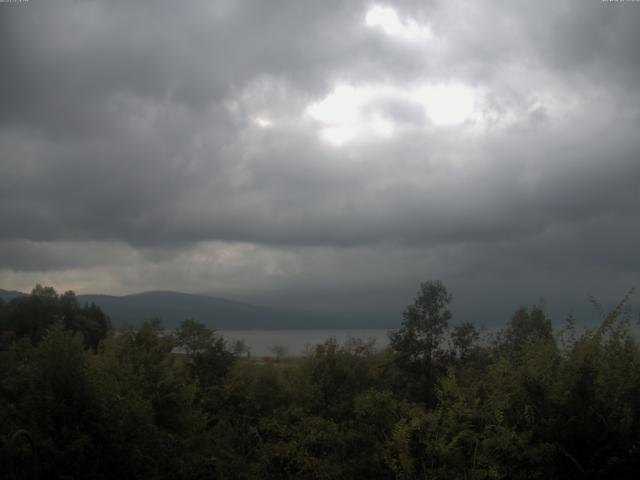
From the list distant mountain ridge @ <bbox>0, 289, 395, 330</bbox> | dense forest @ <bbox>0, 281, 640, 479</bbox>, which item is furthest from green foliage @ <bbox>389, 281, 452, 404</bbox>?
distant mountain ridge @ <bbox>0, 289, 395, 330</bbox>

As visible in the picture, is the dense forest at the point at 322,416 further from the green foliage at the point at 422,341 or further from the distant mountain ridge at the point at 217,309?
the distant mountain ridge at the point at 217,309

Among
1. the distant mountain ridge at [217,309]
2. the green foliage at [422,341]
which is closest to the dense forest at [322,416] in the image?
the green foliage at [422,341]

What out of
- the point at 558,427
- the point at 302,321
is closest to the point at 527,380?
the point at 558,427

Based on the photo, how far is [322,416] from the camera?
17109mm

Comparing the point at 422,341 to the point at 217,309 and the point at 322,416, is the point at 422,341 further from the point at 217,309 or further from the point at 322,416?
the point at 217,309

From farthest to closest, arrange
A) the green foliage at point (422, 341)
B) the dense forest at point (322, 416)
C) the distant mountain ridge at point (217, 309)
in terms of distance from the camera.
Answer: the distant mountain ridge at point (217, 309)
the green foliage at point (422, 341)
the dense forest at point (322, 416)

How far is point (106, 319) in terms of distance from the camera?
47562mm

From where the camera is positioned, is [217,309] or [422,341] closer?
[422,341]

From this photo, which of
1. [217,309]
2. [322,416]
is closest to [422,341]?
[322,416]

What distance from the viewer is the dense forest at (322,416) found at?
11.6 metres

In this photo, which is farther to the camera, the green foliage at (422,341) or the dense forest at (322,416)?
the green foliage at (422,341)

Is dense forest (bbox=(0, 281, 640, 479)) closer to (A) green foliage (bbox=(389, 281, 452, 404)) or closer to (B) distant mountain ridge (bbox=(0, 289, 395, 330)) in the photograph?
(A) green foliage (bbox=(389, 281, 452, 404))

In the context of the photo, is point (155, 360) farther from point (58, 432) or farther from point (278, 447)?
point (58, 432)

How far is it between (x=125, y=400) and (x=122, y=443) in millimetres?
1050
